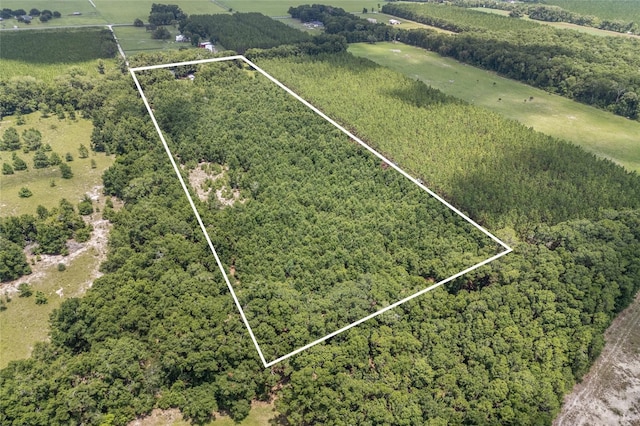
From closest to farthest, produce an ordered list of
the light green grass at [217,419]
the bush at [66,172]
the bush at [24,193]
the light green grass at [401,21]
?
the light green grass at [217,419]
the bush at [24,193]
the bush at [66,172]
the light green grass at [401,21]

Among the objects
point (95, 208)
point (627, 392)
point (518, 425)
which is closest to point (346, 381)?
point (518, 425)

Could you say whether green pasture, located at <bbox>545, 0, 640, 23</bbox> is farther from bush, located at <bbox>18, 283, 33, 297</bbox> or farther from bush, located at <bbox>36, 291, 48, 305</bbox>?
bush, located at <bbox>18, 283, 33, 297</bbox>

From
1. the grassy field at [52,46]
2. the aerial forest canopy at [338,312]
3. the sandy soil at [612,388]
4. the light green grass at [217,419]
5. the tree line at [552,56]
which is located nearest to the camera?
the aerial forest canopy at [338,312]

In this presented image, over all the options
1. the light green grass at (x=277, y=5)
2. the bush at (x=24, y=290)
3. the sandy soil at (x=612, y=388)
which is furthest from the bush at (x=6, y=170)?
the light green grass at (x=277, y=5)

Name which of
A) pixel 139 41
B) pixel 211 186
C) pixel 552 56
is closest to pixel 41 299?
pixel 211 186

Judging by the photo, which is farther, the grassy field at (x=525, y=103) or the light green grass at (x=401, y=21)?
the light green grass at (x=401, y=21)

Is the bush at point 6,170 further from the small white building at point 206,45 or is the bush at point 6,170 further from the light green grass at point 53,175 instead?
the small white building at point 206,45

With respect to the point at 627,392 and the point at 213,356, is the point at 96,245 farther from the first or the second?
the point at 627,392

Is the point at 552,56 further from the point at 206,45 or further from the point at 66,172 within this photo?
the point at 66,172

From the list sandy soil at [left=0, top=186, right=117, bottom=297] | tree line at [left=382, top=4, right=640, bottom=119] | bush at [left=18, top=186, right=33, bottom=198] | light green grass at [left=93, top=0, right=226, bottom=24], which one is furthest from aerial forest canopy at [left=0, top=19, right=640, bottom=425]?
light green grass at [left=93, top=0, right=226, bottom=24]
